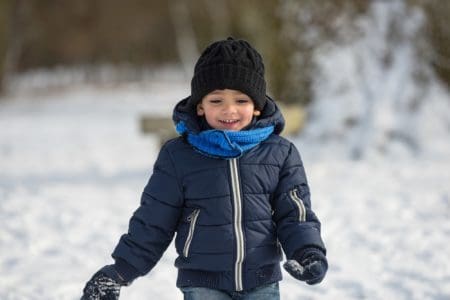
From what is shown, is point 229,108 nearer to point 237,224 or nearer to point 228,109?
point 228,109

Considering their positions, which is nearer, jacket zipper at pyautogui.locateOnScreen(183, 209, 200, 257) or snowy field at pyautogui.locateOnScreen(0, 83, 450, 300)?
jacket zipper at pyautogui.locateOnScreen(183, 209, 200, 257)

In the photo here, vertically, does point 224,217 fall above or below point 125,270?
above

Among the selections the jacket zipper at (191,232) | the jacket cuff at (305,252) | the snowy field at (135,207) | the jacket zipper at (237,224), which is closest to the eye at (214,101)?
the jacket zipper at (237,224)

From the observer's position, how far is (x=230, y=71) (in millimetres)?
2438

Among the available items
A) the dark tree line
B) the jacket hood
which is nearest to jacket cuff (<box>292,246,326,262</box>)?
the jacket hood

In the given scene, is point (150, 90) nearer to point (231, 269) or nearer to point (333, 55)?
point (333, 55)

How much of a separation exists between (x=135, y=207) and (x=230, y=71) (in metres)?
4.12

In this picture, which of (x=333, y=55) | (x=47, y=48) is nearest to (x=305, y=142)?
(x=333, y=55)

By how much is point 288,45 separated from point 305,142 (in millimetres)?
1533

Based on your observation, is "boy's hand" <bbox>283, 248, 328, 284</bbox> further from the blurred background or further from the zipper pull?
the blurred background

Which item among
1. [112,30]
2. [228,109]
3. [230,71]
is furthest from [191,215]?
[112,30]

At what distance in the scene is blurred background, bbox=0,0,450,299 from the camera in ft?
14.1

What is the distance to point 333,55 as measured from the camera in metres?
10.1

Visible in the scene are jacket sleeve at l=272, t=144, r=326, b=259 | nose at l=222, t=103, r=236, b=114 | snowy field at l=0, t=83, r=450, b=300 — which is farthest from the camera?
snowy field at l=0, t=83, r=450, b=300
